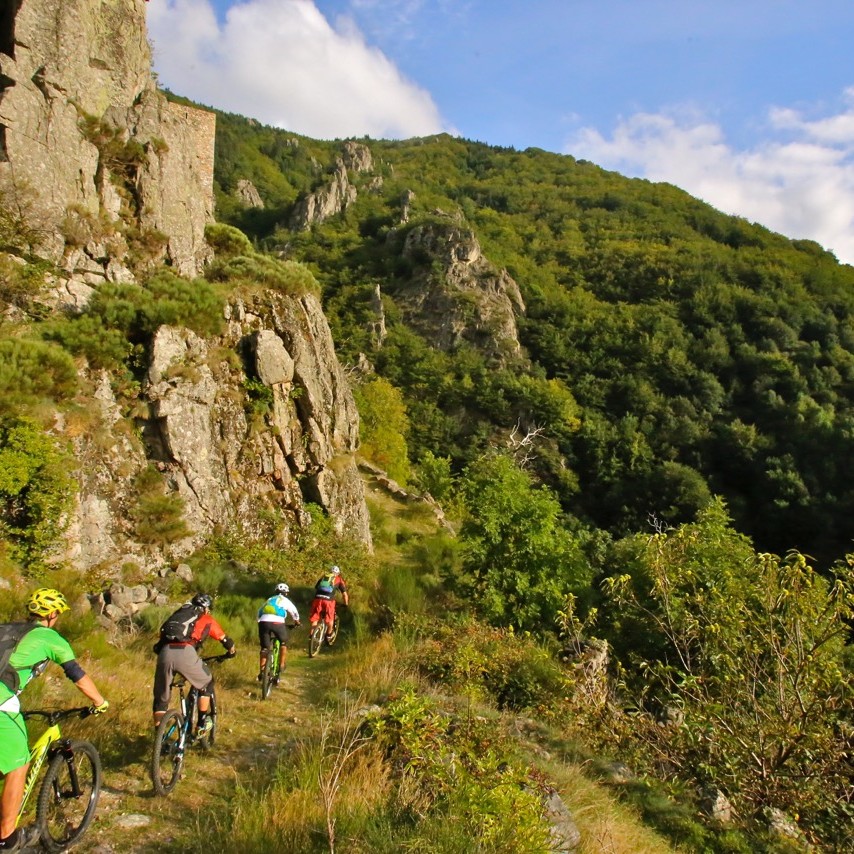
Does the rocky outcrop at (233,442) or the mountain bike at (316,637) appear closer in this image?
the mountain bike at (316,637)

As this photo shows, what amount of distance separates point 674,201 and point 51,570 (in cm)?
8873

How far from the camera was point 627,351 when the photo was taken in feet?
166

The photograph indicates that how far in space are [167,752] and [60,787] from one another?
0.97 metres

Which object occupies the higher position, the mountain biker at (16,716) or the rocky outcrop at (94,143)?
the rocky outcrop at (94,143)

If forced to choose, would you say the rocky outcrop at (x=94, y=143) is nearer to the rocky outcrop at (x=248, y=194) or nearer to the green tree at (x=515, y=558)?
the green tree at (x=515, y=558)

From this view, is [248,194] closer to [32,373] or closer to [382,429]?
[382,429]

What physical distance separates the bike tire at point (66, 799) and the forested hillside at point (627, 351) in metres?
35.4

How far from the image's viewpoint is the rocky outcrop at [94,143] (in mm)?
11312

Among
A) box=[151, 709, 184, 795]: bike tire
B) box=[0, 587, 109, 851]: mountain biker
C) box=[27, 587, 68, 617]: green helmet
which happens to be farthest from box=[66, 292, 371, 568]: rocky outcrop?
box=[0, 587, 109, 851]: mountain biker

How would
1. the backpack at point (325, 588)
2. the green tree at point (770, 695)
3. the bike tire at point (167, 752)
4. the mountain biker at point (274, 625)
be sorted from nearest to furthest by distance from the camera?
the bike tire at point (167, 752), the green tree at point (770, 695), the mountain biker at point (274, 625), the backpack at point (325, 588)

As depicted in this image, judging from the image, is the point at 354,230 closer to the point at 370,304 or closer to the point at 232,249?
the point at 370,304

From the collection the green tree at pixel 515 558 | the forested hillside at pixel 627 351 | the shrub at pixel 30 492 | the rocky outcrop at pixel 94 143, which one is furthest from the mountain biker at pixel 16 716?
the forested hillside at pixel 627 351

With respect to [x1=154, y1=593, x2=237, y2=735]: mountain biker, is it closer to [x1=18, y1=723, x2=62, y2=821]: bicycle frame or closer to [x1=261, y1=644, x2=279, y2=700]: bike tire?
[x1=18, y1=723, x2=62, y2=821]: bicycle frame

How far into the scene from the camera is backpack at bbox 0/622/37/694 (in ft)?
9.77
